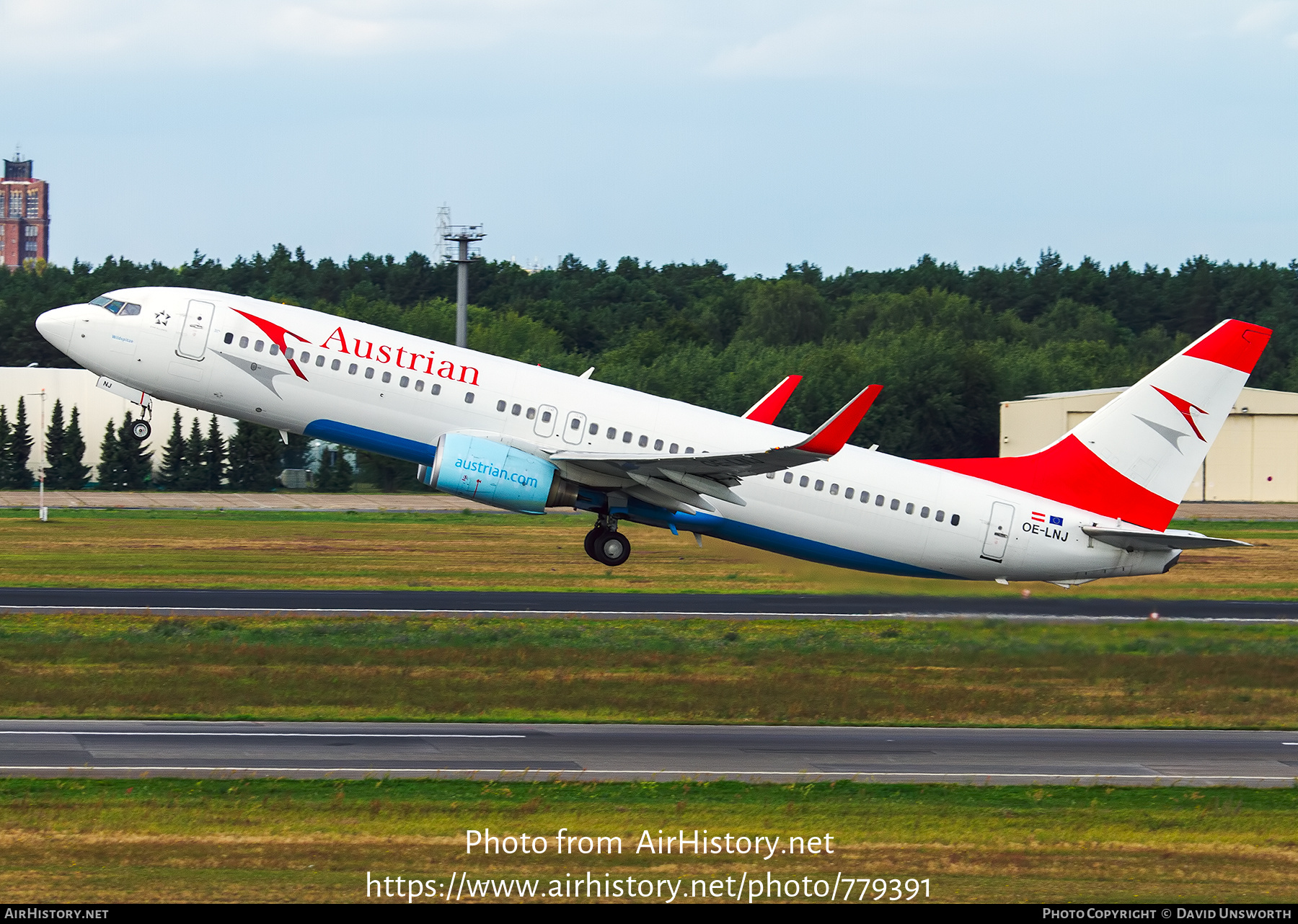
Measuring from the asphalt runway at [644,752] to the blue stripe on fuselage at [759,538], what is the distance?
9.14 metres

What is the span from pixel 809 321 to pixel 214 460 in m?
66.0

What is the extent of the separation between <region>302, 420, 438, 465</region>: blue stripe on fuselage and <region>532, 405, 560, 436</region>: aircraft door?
7.55ft

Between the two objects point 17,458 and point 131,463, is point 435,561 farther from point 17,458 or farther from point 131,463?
point 17,458

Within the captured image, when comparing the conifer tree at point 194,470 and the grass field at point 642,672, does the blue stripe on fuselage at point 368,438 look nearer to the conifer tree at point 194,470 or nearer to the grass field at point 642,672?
the grass field at point 642,672

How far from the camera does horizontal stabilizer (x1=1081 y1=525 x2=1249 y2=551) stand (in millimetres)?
32875

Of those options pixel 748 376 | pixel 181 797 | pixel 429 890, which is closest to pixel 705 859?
pixel 429 890

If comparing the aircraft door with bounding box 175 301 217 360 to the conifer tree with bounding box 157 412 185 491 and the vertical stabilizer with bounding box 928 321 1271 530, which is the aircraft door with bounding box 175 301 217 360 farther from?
the conifer tree with bounding box 157 412 185 491

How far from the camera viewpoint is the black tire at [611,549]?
112 ft

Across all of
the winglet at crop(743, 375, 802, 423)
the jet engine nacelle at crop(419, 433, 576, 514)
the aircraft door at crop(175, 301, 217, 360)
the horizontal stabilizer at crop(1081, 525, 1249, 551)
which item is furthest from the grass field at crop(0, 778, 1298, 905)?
the winglet at crop(743, 375, 802, 423)

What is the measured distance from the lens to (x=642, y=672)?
96.6 ft

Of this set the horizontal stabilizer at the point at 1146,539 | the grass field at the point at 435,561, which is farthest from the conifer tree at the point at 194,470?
the horizontal stabilizer at the point at 1146,539

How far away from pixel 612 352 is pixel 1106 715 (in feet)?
280

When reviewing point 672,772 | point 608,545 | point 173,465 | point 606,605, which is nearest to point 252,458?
point 173,465

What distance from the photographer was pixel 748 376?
3846 inches
